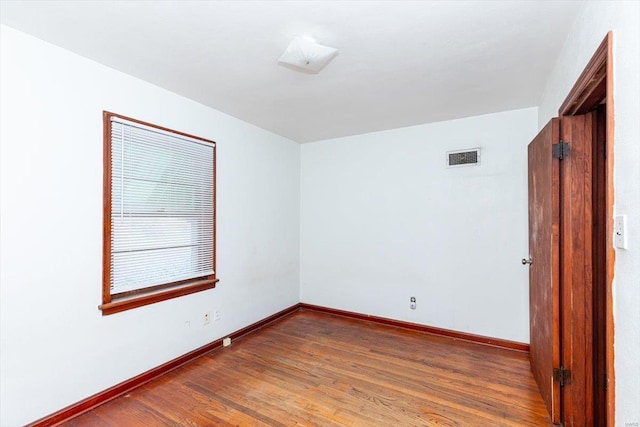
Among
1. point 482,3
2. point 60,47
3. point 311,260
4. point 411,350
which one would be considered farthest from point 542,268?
point 60,47

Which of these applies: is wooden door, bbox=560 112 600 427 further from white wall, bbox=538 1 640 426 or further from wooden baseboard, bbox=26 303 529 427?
wooden baseboard, bbox=26 303 529 427

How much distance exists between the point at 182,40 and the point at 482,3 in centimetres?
170

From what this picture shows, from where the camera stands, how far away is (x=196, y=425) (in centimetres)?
192

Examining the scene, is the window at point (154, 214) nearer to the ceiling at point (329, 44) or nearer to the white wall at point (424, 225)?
the ceiling at point (329, 44)

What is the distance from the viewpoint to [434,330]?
338cm

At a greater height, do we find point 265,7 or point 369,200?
point 265,7

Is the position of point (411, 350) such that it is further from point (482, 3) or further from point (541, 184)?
point (482, 3)

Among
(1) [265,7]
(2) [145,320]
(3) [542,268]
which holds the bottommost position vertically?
(2) [145,320]

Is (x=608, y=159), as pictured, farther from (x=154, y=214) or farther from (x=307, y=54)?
(x=154, y=214)

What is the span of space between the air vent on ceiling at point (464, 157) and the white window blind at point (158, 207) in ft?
8.29

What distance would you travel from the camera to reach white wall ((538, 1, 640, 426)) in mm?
984

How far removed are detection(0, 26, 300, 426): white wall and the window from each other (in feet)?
0.27

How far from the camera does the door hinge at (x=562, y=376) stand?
1828mm

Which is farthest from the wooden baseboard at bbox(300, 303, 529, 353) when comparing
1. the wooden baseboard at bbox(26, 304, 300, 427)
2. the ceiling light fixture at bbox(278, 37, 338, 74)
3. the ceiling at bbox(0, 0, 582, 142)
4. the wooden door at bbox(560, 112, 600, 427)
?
the ceiling light fixture at bbox(278, 37, 338, 74)
